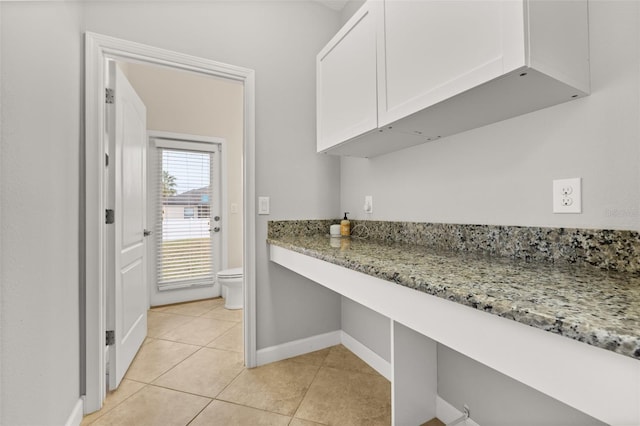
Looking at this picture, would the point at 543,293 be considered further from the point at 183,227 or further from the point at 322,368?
the point at 183,227

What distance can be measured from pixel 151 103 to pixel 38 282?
8.88 feet

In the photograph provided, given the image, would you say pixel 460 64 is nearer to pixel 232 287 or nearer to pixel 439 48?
pixel 439 48

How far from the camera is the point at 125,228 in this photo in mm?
1852

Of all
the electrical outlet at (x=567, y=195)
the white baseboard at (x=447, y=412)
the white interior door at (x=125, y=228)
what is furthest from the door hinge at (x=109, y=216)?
the electrical outlet at (x=567, y=195)

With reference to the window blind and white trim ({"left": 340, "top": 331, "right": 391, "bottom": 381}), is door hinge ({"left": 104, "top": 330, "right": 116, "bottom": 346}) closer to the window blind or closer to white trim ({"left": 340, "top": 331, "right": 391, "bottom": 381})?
white trim ({"left": 340, "top": 331, "right": 391, "bottom": 381})

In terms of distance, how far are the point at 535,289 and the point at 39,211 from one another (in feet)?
5.34

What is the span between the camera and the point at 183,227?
3.38 metres

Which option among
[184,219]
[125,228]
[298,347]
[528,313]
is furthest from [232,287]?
[528,313]

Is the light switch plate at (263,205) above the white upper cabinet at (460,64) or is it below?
below

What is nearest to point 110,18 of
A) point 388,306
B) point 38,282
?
point 38,282

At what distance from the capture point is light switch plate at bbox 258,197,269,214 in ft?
6.33

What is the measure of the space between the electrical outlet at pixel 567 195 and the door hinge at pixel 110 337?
222cm

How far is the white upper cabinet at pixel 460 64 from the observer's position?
2.57 ft

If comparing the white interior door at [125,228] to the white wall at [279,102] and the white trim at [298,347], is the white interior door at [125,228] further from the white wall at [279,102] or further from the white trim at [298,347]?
the white trim at [298,347]
